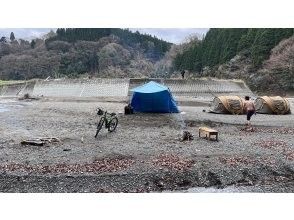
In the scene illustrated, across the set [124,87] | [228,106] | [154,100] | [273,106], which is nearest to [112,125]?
[154,100]

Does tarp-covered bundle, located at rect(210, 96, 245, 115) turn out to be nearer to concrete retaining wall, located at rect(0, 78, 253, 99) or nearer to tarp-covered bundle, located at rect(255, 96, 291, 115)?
tarp-covered bundle, located at rect(255, 96, 291, 115)

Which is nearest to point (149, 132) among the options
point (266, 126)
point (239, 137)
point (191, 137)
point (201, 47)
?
point (191, 137)

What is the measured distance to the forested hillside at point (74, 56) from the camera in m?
80.9

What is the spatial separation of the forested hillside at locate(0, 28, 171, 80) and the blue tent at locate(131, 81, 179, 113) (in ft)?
151

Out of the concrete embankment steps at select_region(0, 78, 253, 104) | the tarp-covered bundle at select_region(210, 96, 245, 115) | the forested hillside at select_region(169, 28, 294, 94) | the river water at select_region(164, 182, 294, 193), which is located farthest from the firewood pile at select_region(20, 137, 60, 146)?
the forested hillside at select_region(169, 28, 294, 94)

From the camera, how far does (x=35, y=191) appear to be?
1268 centimetres

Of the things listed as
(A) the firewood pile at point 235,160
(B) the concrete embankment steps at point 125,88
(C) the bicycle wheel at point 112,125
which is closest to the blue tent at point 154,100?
(C) the bicycle wheel at point 112,125

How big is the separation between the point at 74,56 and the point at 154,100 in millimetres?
56634

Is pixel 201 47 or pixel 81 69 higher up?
pixel 201 47

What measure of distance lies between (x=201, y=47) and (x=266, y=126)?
179ft

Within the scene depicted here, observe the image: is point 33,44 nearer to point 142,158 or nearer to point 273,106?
point 273,106

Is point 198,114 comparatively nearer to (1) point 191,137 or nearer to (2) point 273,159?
(1) point 191,137

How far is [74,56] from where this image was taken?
82188mm

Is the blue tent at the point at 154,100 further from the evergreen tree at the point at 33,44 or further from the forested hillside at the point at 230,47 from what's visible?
the evergreen tree at the point at 33,44
